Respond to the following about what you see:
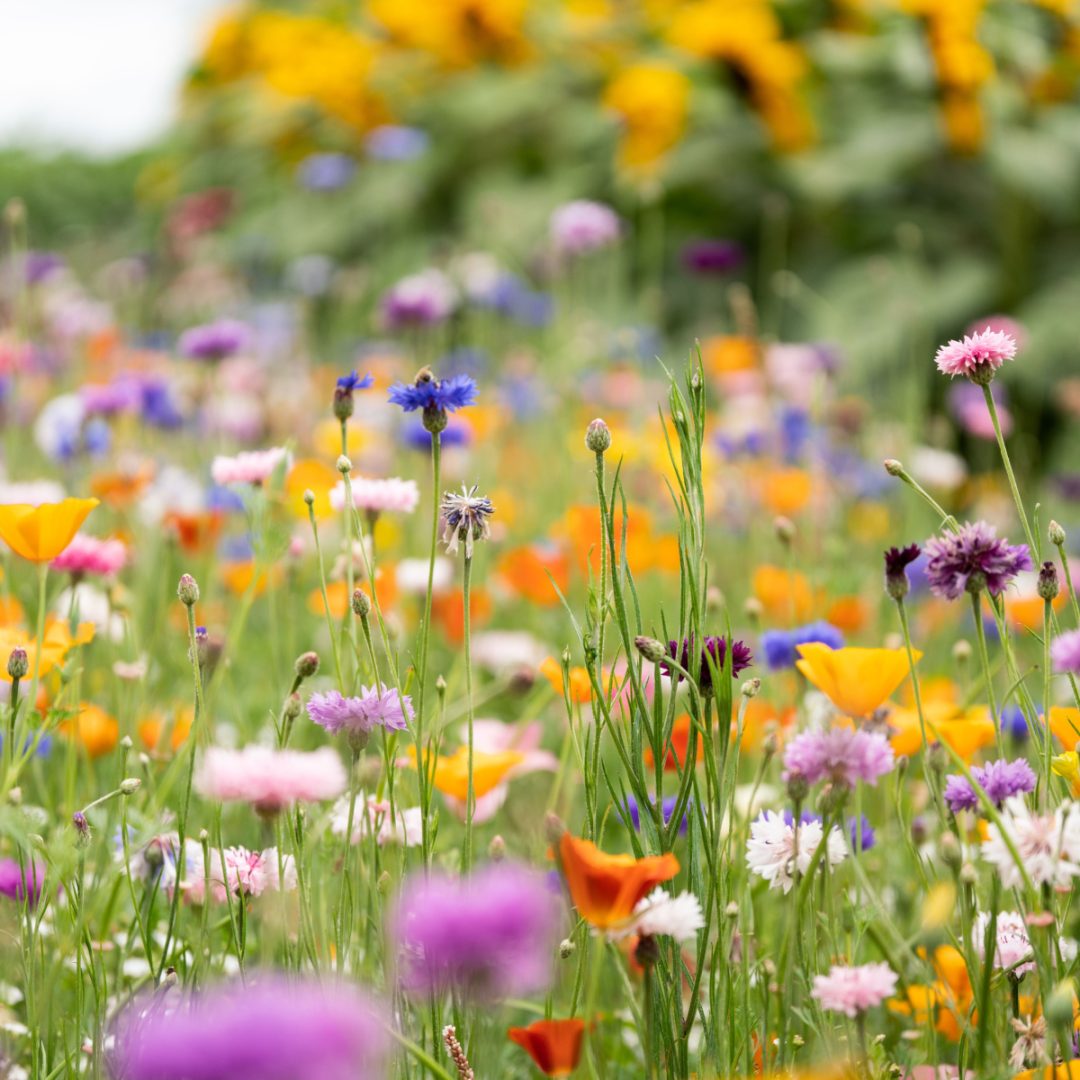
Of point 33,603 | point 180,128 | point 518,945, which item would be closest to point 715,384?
point 33,603

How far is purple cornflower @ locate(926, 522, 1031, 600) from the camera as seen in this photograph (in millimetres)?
598

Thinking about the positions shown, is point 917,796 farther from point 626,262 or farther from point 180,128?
point 180,128

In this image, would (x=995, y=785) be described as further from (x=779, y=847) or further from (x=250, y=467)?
(x=250, y=467)

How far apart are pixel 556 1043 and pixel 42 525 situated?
37cm

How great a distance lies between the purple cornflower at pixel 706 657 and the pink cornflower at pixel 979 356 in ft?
Answer: 0.57

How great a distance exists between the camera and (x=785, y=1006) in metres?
0.70

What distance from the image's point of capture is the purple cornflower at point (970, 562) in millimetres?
598

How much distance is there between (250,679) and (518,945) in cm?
119

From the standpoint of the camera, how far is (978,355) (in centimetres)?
65

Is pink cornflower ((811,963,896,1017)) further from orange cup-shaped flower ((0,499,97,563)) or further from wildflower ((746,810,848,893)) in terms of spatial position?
orange cup-shaped flower ((0,499,97,563))

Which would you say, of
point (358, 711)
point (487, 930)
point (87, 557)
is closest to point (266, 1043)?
point (487, 930)

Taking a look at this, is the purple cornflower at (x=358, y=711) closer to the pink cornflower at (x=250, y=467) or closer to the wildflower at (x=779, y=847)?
the wildflower at (x=779, y=847)

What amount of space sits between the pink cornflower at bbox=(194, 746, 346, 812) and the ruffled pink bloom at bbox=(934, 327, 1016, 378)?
37 centimetres

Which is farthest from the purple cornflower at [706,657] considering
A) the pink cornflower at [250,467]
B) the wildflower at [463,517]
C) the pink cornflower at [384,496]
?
the pink cornflower at [250,467]
